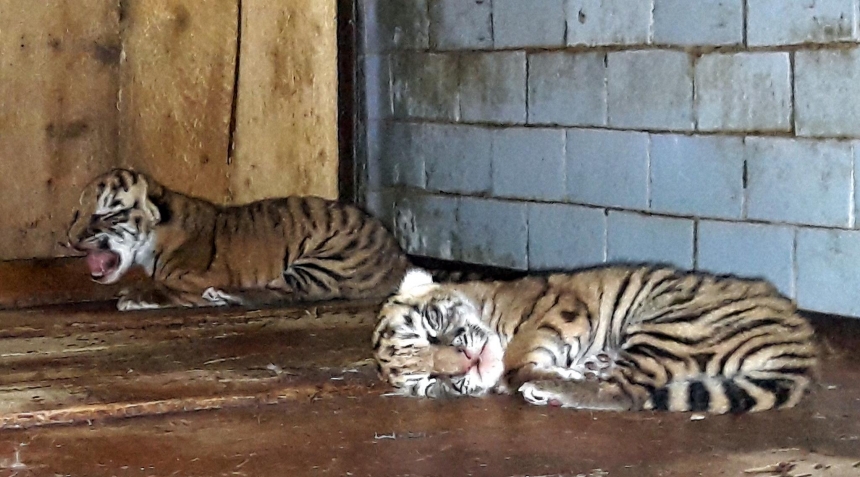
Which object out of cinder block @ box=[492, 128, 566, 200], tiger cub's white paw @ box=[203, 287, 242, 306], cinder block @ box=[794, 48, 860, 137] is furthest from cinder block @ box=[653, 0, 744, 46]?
tiger cub's white paw @ box=[203, 287, 242, 306]

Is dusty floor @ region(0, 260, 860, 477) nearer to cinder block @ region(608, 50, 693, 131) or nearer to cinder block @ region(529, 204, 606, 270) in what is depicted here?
cinder block @ region(608, 50, 693, 131)

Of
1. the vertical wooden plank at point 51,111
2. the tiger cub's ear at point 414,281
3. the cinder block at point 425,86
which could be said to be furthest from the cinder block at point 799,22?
the vertical wooden plank at point 51,111

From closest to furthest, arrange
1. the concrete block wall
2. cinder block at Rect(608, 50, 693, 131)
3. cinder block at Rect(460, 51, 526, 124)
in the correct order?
the concrete block wall → cinder block at Rect(608, 50, 693, 131) → cinder block at Rect(460, 51, 526, 124)

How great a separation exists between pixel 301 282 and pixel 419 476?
2826mm

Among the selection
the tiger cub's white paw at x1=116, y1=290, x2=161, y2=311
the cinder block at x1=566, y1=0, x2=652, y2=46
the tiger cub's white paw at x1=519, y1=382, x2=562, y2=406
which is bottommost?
the tiger cub's white paw at x1=519, y1=382, x2=562, y2=406

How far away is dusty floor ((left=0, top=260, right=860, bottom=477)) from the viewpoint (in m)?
2.88

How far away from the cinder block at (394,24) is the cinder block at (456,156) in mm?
432

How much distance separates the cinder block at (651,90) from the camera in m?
4.59

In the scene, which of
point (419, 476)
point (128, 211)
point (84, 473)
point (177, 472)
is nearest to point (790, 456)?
point (419, 476)

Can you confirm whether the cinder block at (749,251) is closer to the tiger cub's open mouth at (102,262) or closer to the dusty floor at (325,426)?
the dusty floor at (325,426)

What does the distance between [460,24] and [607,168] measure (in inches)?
46.3

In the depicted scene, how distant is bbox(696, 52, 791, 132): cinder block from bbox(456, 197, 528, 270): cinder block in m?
1.18

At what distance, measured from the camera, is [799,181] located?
165 inches

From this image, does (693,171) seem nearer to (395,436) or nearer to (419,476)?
(395,436)
